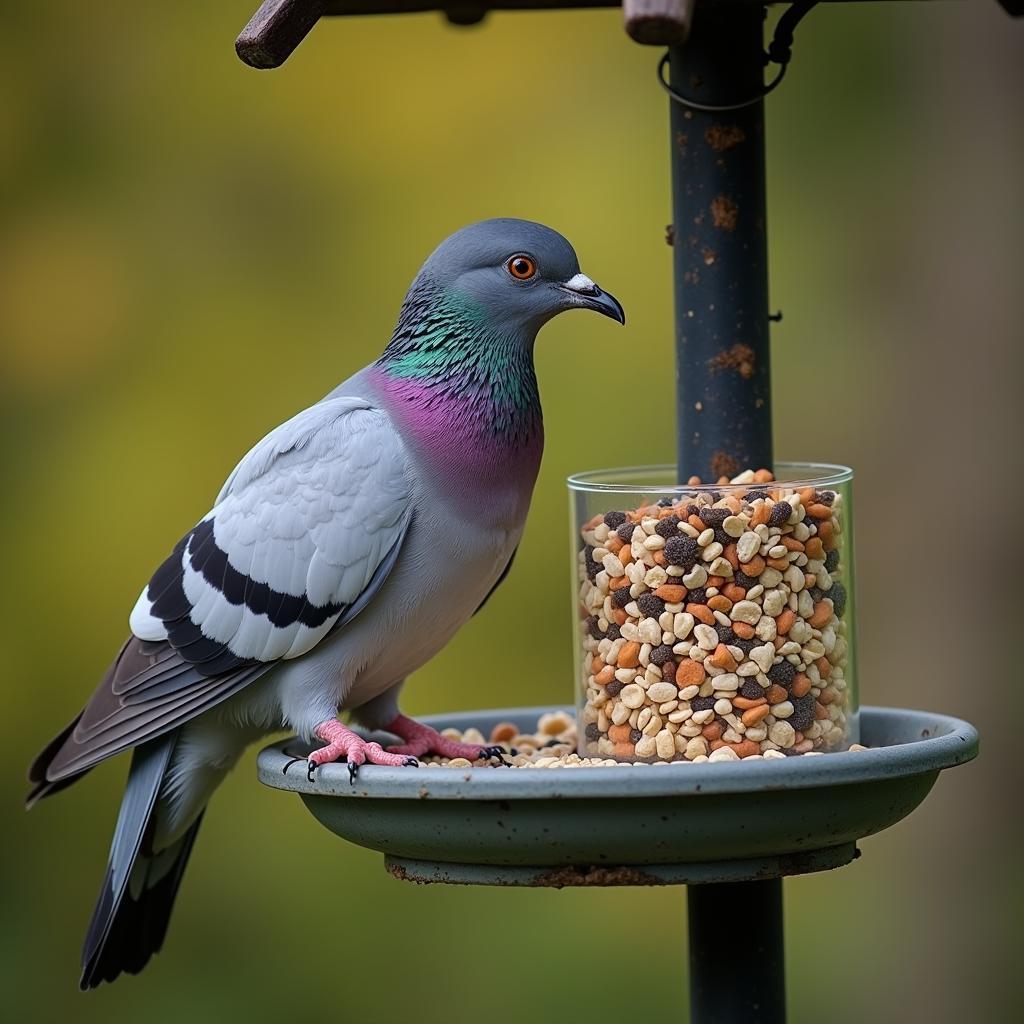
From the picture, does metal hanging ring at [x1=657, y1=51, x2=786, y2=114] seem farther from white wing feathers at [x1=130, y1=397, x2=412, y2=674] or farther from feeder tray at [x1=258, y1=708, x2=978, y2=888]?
feeder tray at [x1=258, y1=708, x2=978, y2=888]

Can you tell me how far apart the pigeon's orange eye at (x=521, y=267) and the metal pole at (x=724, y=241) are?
1.10 ft

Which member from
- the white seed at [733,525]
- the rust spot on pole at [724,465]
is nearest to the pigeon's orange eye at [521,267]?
the rust spot on pole at [724,465]

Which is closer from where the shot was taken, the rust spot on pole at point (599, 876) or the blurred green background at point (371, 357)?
the rust spot on pole at point (599, 876)

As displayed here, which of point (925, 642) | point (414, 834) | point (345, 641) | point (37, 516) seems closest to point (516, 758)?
point (345, 641)

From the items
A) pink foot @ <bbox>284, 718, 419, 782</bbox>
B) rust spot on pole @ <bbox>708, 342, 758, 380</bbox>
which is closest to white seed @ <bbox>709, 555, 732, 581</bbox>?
rust spot on pole @ <bbox>708, 342, 758, 380</bbox>

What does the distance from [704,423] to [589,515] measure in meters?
0.32

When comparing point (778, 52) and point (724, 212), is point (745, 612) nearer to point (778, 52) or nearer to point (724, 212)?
point (724, 212)

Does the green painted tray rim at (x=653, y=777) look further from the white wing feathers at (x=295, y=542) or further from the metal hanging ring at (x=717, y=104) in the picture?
the metal hanging ring at (x=717, y=104)

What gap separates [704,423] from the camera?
10.8 feet

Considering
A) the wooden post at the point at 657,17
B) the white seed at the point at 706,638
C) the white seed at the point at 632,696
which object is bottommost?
the white seed at the point at 632,696

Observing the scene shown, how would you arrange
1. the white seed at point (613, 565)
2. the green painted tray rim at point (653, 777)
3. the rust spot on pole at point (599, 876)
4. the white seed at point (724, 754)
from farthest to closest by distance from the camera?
the white seed at point (613, 565) < the white seed at point (724, 754) < the rust spot on pole at point (599, 876) < the green painted tray rim at point (653, 777)

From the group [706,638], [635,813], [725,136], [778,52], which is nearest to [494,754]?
[706,638]

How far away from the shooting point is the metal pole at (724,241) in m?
3.25

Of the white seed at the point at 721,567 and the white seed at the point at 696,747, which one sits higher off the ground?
the white seed at the point at 721,567
